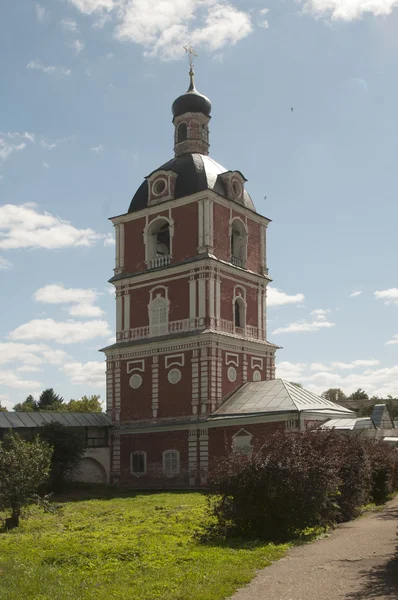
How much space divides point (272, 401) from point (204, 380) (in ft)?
11.4

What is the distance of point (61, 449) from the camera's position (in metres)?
29.7

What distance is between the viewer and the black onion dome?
122ft

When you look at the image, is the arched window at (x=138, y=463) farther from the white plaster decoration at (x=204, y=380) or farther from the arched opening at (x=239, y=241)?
the arched opening at (x=239, y=241)

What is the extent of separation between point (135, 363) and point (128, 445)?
4.10 metres

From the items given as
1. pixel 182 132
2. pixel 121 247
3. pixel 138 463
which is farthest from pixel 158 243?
pixel 138 463

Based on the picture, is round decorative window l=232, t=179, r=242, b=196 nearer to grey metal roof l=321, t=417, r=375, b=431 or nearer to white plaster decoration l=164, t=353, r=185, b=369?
white plaster decoration l=164, t=353, r=185, b=369

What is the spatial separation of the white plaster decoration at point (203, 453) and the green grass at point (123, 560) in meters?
10.1

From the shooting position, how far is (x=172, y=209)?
3378cm

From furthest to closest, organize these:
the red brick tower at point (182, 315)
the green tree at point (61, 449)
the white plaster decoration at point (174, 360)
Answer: the white plaster decoration at point (174, 360) → the red brick tower at point (182, 315) → the green tree at point (61, 449)

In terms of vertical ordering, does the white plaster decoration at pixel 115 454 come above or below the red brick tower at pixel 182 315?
below

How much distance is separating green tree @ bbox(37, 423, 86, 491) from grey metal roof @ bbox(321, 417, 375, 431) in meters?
11.2

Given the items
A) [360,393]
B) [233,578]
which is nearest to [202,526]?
[233,578]

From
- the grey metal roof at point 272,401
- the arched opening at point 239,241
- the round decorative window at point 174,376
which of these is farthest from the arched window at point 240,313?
the round decorative window at point 174,376

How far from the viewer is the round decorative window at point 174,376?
31922 mm
